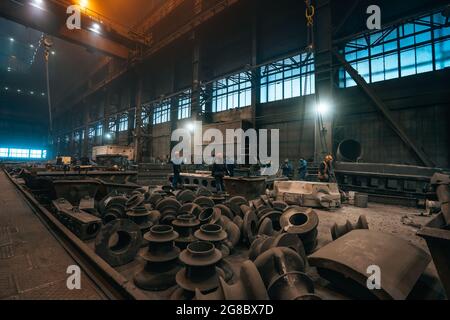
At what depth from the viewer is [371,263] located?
1702mm

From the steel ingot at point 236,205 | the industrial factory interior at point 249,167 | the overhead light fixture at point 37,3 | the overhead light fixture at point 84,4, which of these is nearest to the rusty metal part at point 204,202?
the industrial factory interior at point 249,167

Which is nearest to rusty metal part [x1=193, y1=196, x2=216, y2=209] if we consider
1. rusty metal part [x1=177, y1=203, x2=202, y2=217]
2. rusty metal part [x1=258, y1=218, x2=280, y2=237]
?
rusty metal part [x1=177, y1=203, x2=202, y2=217]

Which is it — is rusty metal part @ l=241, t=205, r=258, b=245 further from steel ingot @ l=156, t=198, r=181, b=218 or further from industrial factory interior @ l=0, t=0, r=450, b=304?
steel ingot @ l=156, t=198, r=181, b=218

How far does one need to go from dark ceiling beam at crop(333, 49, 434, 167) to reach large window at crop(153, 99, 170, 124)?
533 inches

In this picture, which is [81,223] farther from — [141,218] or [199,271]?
[199,271]

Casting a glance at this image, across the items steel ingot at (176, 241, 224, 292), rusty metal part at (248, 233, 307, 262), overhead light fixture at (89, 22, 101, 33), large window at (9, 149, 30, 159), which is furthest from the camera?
large window at (9, 149, 30, 159)

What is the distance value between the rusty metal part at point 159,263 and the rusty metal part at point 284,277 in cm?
85

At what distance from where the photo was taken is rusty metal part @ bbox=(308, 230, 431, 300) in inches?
62.2

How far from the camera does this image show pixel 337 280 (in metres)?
1.93

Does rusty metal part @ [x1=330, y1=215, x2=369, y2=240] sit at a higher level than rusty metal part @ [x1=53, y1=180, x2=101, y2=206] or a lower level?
lower

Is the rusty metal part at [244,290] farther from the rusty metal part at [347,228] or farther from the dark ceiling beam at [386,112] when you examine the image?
the dark ceiling beam at [386,112]

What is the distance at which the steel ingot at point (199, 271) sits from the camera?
1.68m

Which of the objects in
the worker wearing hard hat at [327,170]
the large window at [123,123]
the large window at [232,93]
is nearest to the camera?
the worker wearing hard hat at [327,170]
